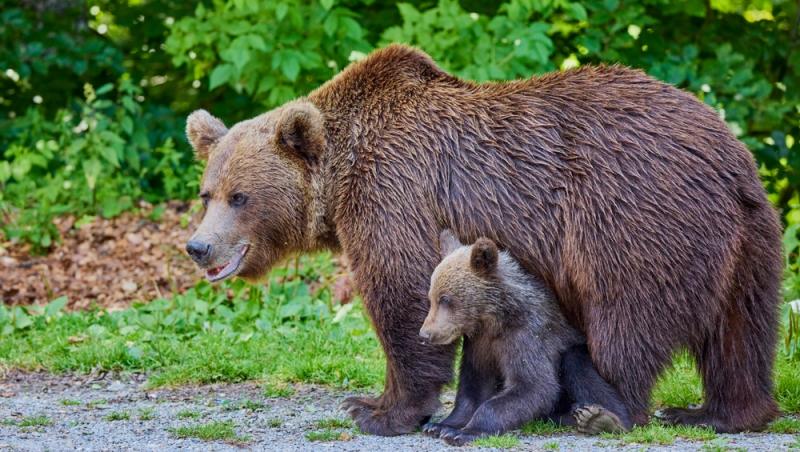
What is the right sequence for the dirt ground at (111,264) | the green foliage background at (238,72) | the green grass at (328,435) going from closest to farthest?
the green grass at (328,435) < the green foliage background at (238,72) < the dirt ground at (111,264)

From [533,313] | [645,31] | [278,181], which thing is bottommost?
[533,313]

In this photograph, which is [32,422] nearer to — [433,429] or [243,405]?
[243,405]

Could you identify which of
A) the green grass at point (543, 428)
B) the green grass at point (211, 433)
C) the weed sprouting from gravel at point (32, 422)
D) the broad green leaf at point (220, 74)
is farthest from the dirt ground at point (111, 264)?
the green grass at point (543, 428)

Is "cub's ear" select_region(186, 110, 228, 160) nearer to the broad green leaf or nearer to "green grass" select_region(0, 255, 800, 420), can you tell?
"green grass" select_region(0, 255, 800, 420)

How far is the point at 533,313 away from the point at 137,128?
7611 millimetres

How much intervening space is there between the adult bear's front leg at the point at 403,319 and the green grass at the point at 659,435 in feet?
3.23

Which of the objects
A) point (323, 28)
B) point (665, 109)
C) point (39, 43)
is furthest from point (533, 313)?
point (39, 43)

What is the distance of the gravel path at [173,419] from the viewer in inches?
235

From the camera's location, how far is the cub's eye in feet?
22.0

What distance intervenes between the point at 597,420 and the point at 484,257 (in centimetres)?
100

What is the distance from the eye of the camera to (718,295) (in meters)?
6.07

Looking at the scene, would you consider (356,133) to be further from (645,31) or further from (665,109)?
(645,31)

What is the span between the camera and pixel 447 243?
6371mm

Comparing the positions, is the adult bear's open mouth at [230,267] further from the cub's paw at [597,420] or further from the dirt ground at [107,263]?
the dirt ground at [107,263]
